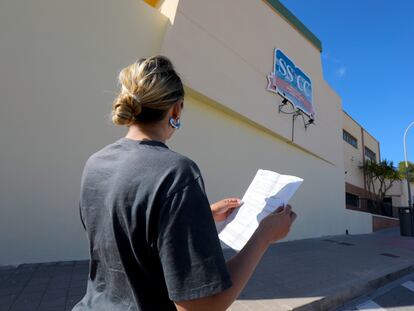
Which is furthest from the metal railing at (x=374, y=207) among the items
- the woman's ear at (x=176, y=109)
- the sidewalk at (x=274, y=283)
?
the woman's ear at (x=176, y=109)

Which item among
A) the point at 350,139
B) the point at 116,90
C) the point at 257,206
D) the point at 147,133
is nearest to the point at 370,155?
the point at 350,139

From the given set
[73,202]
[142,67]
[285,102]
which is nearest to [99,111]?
[73,202]

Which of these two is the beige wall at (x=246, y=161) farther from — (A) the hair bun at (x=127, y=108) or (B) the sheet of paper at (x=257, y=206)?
(A) the hair bun at (x=127, y=108)

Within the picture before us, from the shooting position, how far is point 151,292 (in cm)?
81

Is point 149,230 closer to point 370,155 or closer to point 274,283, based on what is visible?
point 274,283

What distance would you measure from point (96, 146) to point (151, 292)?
4357 mm

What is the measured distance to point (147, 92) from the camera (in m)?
0.90

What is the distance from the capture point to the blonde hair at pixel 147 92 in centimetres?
91

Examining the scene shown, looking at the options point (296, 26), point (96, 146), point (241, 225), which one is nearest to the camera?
point (241, 225)

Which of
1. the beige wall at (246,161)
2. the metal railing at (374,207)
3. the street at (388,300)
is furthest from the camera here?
the metal railing at (374,207)

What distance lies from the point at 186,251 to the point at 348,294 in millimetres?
4443

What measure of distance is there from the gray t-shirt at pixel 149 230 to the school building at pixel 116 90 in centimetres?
388

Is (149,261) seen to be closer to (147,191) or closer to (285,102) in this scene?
(147,191)

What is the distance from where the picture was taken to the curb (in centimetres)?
347
